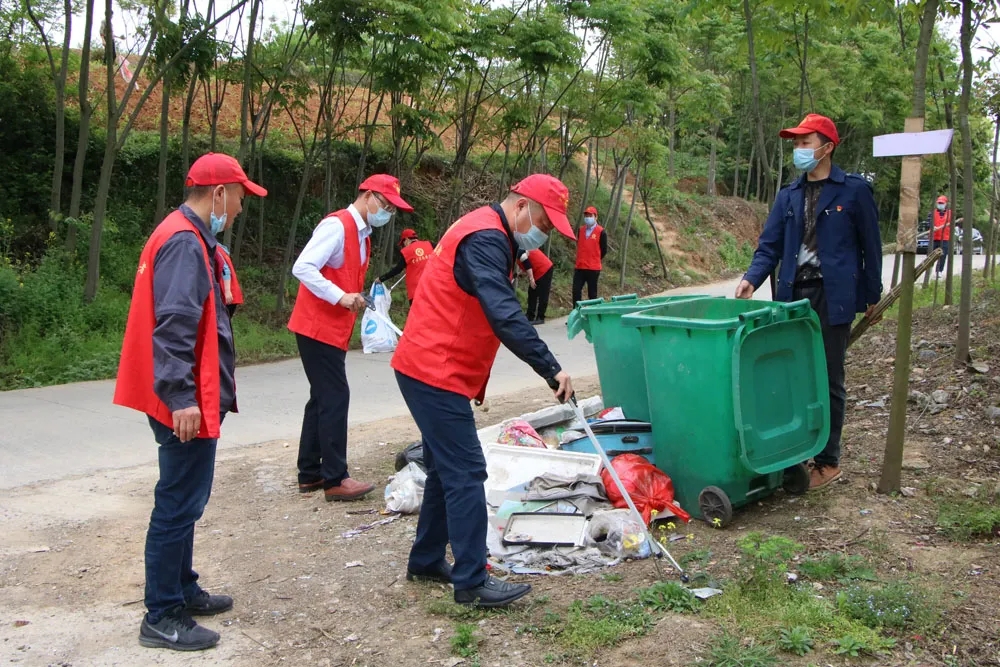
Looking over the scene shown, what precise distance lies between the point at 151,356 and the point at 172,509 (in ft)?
2.02

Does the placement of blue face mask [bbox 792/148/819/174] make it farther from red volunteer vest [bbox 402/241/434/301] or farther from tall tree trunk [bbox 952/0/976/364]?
red volunteer vest [bbox 402/241/434/301]

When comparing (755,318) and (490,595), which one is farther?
(755,318)

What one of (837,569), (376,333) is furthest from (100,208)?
(837,569)

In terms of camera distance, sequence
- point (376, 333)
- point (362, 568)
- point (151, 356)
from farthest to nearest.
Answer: point (376, 333)
point (362, 568)
point (151, 356)

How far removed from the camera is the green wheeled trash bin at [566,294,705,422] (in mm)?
5746

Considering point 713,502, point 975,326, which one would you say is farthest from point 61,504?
point 975,326

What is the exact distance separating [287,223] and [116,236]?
9.91 feet

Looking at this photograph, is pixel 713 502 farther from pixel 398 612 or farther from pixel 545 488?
pixel 398 612

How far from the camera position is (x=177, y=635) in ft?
11.7

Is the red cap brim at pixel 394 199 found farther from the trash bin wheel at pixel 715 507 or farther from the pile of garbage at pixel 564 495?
the trash bin wheel at pixel 715 507

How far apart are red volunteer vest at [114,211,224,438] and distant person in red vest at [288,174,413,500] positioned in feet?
5.68

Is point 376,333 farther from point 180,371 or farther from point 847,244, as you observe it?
point 180,371

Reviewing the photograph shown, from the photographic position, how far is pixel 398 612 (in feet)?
12.8

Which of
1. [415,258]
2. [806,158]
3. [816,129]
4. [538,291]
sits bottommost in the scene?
[538,291]
